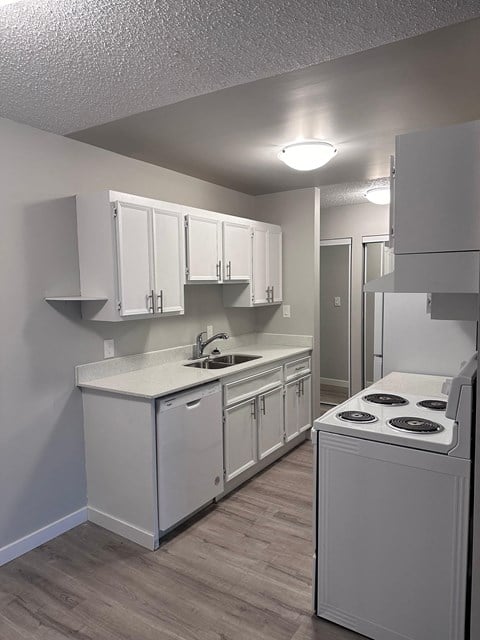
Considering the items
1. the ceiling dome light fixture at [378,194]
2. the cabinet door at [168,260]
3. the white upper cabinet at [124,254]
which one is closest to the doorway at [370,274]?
the ceiling dome light fixture at [378,194]

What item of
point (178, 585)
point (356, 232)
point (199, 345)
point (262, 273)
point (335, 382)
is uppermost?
point (356, 232)

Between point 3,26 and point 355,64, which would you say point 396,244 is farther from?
point 3,26

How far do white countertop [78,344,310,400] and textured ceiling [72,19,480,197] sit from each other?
61.1 inches

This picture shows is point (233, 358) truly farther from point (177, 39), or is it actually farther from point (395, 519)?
point (177, 39)

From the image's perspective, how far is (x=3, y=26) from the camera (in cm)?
154

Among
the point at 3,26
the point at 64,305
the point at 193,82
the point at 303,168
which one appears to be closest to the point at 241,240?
the point at 303,168

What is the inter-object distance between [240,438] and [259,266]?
1.61m

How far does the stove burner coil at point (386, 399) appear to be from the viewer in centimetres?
229

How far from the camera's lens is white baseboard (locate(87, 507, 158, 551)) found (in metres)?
2.55

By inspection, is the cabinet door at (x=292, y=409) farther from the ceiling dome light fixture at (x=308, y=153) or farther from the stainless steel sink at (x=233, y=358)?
the ceiling dome light fixture at (x=308, y=153)

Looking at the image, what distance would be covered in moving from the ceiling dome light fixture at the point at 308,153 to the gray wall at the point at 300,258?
1.31 meters

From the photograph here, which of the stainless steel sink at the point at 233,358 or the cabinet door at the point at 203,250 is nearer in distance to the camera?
the cabinet door at the point at 203,250

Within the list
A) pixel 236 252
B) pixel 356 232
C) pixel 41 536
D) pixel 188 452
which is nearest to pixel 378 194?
pixel 356 232

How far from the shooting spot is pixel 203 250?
3.35 metres
